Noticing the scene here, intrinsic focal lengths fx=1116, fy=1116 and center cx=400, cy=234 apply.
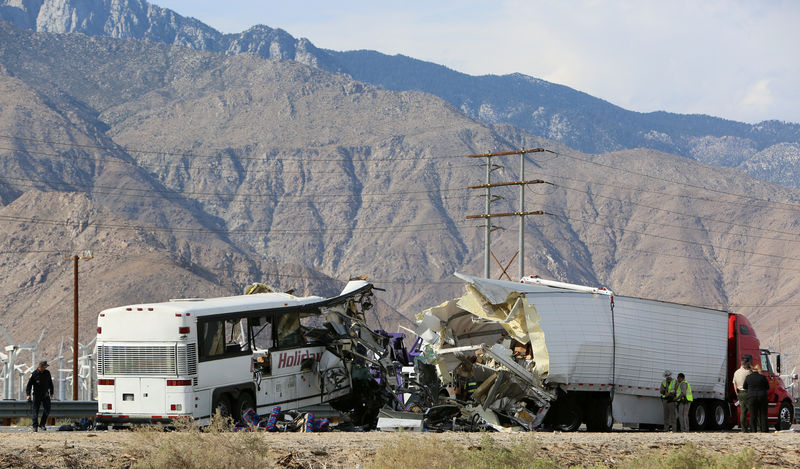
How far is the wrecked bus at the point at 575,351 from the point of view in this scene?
24.3 metres

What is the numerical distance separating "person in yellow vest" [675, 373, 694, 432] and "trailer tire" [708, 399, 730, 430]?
1.93 meters

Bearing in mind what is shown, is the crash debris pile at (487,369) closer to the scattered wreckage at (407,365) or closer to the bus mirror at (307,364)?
the scattered wreckage at (407,365)

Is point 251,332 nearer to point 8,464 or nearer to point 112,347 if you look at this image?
point 112,347

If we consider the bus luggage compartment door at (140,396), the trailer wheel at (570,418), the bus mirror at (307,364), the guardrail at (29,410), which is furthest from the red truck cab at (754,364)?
the guardrail at (29,410)

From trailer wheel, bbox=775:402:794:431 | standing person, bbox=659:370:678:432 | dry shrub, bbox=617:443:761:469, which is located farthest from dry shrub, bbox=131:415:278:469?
trailer wheel, bbox=775:402:794:431

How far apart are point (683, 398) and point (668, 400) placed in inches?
13.9

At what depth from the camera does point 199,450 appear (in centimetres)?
1540

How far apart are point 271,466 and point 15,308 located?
401 ft

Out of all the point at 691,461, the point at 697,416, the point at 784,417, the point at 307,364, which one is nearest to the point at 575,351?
the point at 697,416

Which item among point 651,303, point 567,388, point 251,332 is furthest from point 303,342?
point 651,303

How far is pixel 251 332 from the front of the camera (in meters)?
23.4

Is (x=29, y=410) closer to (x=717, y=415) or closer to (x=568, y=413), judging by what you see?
(x=568, y=413)

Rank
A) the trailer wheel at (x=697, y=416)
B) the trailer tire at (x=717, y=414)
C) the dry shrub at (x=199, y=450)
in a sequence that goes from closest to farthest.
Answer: the dry shrub at (x=199, y=450) < the trailer wheel at (x=697, y=416) < the trailer tire at (x=717, y=414)

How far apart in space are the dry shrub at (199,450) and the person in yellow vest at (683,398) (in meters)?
12.3
